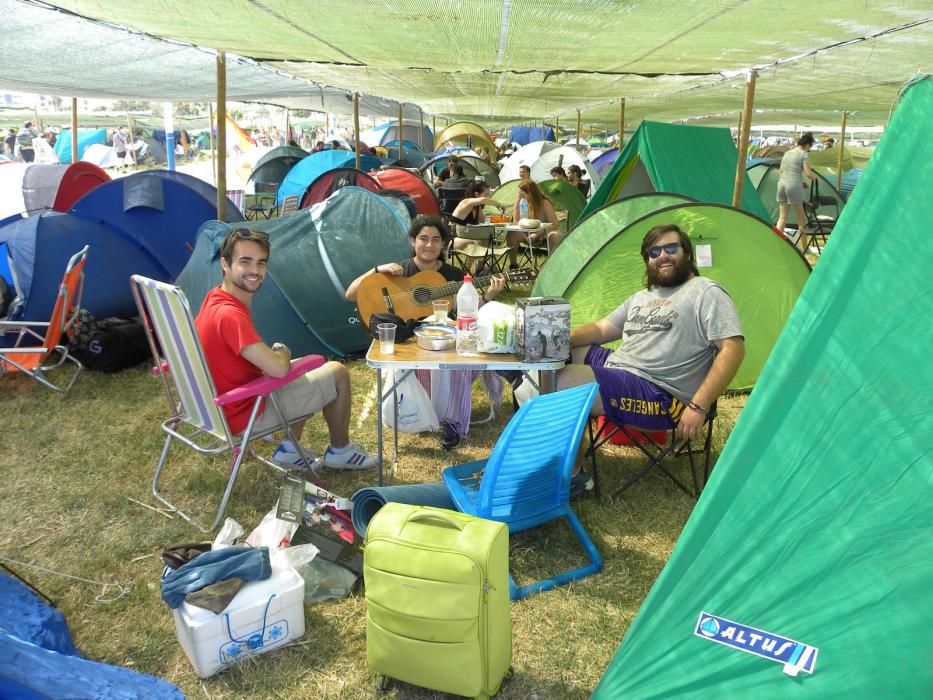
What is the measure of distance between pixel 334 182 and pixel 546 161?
5932 mm

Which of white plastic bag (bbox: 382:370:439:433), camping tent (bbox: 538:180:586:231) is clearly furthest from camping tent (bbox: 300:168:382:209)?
white plastic bag (bbox: 382:370:439:433)

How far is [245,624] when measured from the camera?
2.29 metres

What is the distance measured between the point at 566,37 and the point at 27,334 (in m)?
4.65

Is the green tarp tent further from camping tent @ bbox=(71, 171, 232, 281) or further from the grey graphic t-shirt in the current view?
camping tent @ bbox=(71, 171, 232, 281)

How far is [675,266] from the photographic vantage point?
132 inches

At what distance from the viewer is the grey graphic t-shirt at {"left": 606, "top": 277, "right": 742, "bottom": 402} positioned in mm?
3172

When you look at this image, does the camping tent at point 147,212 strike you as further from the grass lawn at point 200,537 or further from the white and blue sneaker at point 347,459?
the white and blue sneaker at point 347,459

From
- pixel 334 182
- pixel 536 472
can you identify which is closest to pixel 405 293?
pixel 536 472

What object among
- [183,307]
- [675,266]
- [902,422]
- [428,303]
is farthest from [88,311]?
[902,422]

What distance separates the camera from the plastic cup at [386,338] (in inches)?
126

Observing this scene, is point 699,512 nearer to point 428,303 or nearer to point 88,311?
point 428,303

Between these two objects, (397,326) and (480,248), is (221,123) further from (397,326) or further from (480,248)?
(480,248)

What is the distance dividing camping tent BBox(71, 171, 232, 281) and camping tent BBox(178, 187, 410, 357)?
1345 millimetres

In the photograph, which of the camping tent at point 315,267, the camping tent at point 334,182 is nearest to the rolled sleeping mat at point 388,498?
the camping tent at point 315,267
